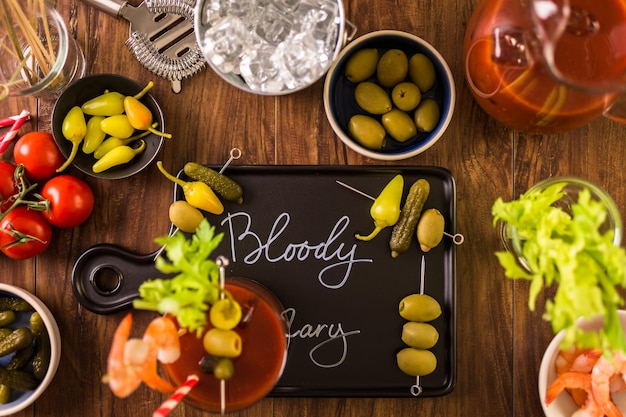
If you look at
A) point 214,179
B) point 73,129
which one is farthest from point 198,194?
point 73,129

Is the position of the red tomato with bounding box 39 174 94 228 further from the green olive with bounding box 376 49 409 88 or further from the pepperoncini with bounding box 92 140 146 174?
the green olive with bounding box 376 49 409 88

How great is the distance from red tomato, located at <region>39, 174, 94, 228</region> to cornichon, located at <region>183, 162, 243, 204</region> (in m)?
0.22

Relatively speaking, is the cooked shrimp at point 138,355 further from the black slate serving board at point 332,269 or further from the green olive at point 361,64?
the green olive at point 361,64

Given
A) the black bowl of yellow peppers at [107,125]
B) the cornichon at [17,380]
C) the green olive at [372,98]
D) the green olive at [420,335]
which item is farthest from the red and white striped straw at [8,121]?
the green olive at [420,335]

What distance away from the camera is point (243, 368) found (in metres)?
1.06

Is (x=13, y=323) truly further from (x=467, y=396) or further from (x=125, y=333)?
(x=467, y=396)

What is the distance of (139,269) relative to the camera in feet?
4.15

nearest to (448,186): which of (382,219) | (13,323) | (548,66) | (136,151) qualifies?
(382,219)

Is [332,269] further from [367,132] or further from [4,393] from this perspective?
[4,393]

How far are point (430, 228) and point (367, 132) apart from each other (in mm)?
237

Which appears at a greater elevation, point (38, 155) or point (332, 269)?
point (38, 155)

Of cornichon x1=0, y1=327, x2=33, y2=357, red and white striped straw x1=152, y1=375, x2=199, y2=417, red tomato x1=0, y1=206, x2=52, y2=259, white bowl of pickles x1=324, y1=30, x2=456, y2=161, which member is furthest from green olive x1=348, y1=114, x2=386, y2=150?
cornichon x1=0, y1=327, x2=33, y2=357

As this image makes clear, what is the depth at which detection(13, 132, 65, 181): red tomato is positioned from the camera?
4.04 feet

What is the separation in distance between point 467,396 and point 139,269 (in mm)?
760
